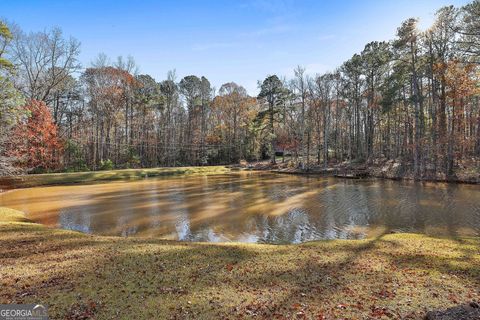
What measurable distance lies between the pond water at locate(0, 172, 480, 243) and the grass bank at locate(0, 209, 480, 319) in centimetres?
265

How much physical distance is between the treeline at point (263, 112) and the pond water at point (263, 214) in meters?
5.23

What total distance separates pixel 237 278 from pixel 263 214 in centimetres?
772

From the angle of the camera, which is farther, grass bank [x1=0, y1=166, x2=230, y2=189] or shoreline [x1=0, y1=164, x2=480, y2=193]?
grass bank [x1=0, y1=166, x2=230, y2=189]

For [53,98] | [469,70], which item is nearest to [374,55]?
[469,70]

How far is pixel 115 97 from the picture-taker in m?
40.4

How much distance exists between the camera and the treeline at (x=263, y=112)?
81.2ft

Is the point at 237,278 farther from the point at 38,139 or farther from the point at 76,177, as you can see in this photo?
the point at 38,139

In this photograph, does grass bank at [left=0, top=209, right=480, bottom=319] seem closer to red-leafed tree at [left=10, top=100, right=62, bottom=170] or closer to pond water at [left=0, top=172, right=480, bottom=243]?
pond water at [left=0, top=172, right=480, bottom=243]

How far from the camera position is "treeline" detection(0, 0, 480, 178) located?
81.2 feet

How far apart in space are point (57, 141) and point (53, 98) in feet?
35.1

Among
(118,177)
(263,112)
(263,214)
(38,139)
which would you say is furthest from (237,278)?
(263,112)

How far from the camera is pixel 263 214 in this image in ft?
40.7

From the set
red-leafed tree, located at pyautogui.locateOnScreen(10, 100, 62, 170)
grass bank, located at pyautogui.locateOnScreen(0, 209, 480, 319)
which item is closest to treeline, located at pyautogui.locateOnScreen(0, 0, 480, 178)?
red-leafed tree, located at pyautogui.locateOnScreen(10, 100, 62, 170)

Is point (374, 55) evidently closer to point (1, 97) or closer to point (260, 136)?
point (260, 136)
